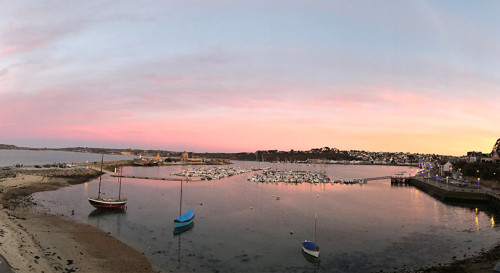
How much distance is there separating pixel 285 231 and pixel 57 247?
20119 mm

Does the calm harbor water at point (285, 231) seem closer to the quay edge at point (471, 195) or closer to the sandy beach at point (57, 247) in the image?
the sandy beach at point (57, 247)

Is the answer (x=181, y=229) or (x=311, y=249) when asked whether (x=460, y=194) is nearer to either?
(x=311, y=249)

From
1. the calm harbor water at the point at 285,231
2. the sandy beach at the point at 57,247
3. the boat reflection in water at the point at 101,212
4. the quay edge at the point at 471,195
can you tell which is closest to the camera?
the sandy beach at the point at 57,247

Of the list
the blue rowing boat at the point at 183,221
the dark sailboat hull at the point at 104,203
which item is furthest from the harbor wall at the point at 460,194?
the dark sailboat hull at the point at 104,203

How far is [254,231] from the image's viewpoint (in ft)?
102

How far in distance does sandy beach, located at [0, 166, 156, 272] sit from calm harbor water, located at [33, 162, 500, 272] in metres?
1.75

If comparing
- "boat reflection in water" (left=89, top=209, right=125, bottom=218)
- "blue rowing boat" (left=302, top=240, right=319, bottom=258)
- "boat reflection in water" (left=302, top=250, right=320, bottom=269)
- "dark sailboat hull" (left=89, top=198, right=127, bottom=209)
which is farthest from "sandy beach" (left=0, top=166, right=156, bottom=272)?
"blue rowing boat" (left=302, top=240, right=319, bottom=258)

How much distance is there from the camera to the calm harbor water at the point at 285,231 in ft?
74.3

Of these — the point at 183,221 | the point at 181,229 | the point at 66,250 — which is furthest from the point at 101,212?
the point at 66,250

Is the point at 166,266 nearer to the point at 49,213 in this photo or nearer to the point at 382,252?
the point at 382,252

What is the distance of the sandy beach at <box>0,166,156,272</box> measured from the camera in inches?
683

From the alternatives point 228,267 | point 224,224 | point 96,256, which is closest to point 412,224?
point 224,224

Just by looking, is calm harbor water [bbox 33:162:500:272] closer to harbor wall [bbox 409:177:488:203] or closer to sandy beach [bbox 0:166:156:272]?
sandy beach [bbox 0:166:156:272]

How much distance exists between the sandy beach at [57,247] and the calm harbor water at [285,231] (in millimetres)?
1749
